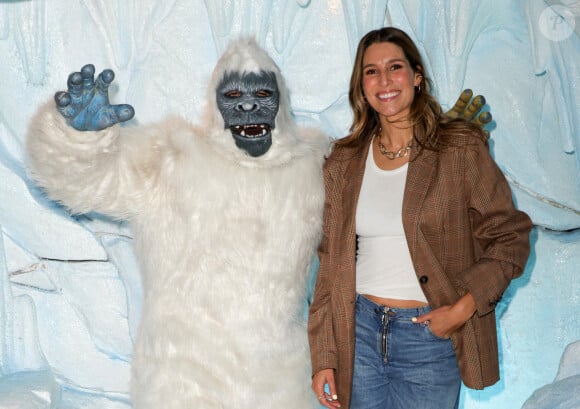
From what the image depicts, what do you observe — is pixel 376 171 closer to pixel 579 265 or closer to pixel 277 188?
pixel 277 188

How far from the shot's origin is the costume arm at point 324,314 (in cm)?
156

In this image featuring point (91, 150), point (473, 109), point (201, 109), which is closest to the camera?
point (91, 150)

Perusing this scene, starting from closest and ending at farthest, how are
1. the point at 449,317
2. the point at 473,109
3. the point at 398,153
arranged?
the point at 449,317, the point at 398,153, the point at 473,109

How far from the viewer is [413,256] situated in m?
1.44

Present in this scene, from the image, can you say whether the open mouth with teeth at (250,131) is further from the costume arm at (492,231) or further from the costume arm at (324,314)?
the costume arm at (492,231)

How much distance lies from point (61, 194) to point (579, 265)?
190cm

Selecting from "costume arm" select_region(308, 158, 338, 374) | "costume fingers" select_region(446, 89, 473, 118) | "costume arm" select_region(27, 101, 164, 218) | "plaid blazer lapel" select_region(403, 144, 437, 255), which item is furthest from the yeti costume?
"costume fingers" select_region(446, 89, 473, 118)

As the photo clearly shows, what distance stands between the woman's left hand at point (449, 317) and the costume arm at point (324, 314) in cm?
23

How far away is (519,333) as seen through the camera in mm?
2654

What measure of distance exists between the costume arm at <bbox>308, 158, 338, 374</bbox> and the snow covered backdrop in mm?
1080

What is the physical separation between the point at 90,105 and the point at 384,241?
716 mm

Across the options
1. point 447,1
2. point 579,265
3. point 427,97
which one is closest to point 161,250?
point 427,97

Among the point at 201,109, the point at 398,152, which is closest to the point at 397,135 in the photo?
the point at 398,152

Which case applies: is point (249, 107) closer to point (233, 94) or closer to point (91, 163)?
point (233, 94)
